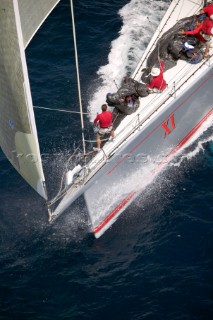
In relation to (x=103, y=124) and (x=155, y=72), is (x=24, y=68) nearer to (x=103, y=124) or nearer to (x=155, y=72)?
(x=103, y=124)

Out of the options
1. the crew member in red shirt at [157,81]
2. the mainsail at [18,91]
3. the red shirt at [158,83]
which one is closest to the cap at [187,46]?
the crew member in red shirt at [157,81]

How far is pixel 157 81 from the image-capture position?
70.6 ft

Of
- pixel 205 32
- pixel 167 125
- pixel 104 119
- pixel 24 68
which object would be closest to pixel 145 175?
pixel 167 125

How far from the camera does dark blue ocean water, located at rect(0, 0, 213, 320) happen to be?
685 inches

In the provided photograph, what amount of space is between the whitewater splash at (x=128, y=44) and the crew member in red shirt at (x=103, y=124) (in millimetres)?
3709

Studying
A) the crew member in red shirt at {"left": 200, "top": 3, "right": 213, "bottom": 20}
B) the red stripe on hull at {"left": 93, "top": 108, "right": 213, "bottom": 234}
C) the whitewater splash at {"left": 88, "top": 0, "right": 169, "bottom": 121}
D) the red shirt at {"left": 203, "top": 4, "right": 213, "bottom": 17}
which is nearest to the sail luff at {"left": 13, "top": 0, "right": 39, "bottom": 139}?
the red stripe on hull at {"left": 93, "top": 108, "right": 213, "bottom": 234}

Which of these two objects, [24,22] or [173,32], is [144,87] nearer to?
[173,32]

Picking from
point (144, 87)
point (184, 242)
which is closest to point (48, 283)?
point (184, 242)

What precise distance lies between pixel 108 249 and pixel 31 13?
865 cm

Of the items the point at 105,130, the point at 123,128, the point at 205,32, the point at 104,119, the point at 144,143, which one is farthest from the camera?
the point at 205,32

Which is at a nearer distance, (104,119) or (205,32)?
(104,119)

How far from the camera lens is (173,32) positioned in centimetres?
2350

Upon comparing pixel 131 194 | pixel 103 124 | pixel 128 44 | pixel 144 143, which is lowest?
pixel 131 194

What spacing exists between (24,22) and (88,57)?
1126 centimetres
